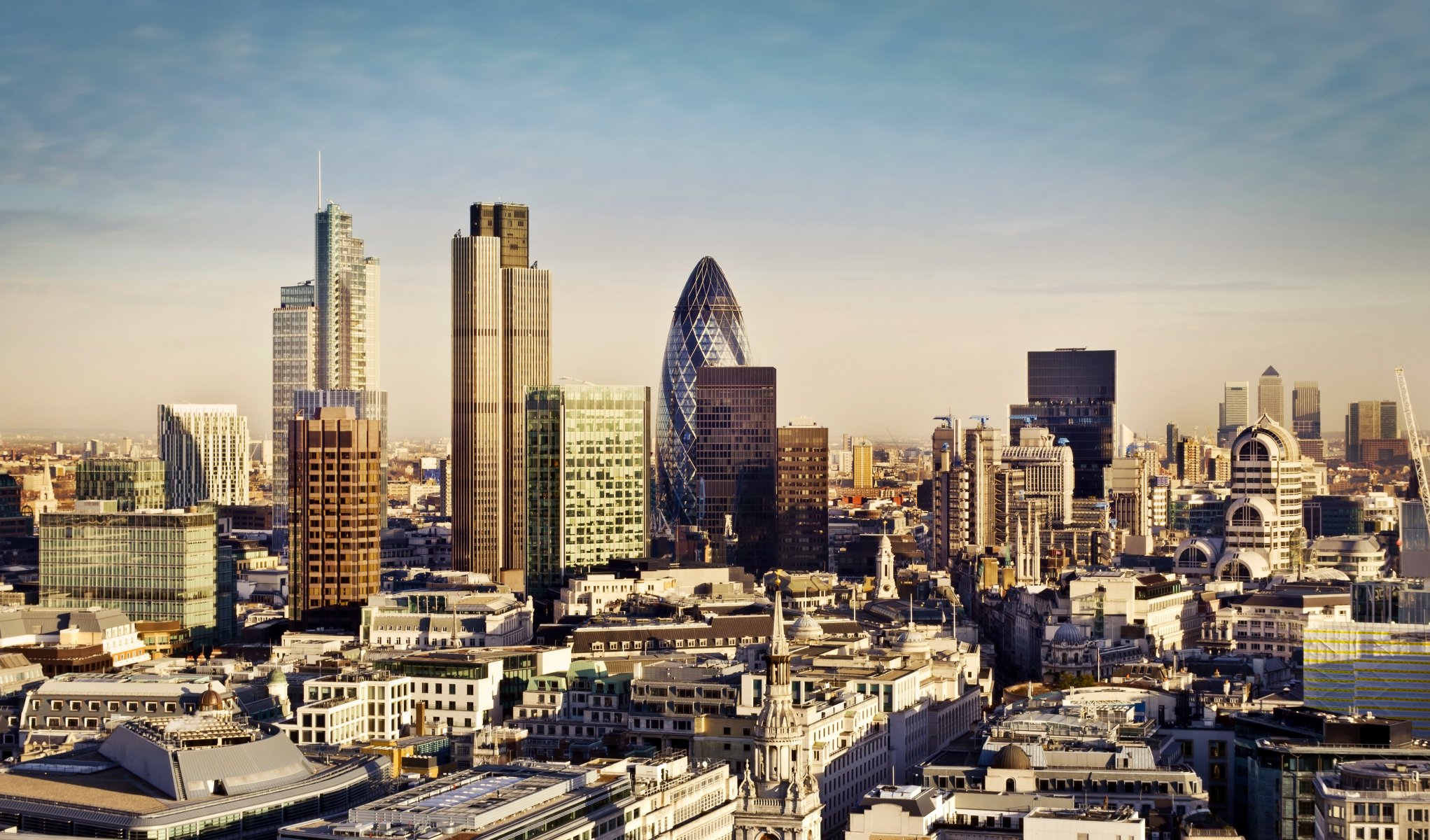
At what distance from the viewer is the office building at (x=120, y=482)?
579 ft

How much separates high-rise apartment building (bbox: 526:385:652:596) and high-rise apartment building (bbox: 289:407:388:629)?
69.1 feet

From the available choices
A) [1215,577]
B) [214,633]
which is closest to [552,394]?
[214,633]

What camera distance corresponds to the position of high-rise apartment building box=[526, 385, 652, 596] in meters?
178

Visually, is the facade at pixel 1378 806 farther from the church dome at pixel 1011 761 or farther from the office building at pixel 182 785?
the office building at pixel 182 785

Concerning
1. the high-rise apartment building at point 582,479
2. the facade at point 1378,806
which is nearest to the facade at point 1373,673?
the facade at point 1378,806

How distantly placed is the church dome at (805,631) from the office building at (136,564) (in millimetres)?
40649

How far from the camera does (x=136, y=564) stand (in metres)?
148

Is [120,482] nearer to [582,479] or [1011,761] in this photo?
[582,479]

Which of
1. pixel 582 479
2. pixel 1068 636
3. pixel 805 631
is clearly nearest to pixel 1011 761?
pixel 805 631

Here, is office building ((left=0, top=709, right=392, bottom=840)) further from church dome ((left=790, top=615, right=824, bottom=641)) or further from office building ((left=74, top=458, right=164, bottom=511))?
office building ((left=74, top=458, right=164, bottom=511))

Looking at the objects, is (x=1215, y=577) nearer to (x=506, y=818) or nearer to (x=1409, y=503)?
(x=1409, y=503)

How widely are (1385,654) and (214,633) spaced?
76.9m

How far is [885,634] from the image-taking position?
428 ft

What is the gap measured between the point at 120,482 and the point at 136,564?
31.7 m
